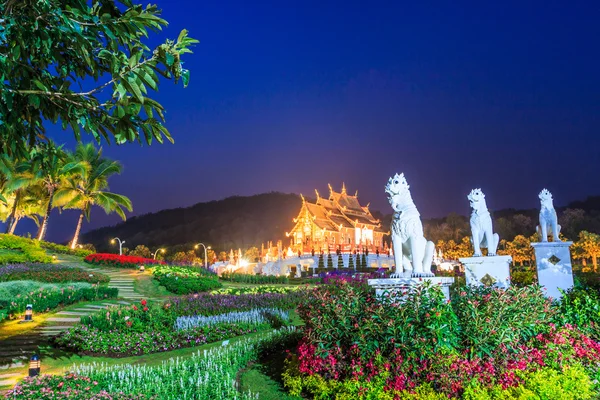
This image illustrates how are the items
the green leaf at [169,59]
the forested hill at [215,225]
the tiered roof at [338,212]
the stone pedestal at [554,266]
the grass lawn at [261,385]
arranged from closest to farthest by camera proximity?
the green leaf at [169,59]
the grass lawn at [261,385]
the stone pedestal at [554,266]
the tiered roof at [338,212]
the forested hill at [215,225]

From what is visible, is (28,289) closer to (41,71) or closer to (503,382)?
(41,71)

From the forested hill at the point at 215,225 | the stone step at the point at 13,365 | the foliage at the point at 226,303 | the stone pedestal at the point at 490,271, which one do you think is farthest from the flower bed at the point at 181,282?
the forested hill at the point at 215,225

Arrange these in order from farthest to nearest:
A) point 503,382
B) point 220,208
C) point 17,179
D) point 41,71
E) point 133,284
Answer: point 220,208
point 17,179
point 133,284
point 503,382
point 41,71

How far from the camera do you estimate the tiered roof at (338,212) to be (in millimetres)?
45991

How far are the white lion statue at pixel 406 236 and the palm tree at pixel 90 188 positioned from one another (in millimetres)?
30558

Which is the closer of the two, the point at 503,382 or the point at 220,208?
the point at 503,382

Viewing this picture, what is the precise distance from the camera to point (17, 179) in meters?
30.2

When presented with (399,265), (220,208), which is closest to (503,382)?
(399,265)

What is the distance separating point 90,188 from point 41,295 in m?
23.3

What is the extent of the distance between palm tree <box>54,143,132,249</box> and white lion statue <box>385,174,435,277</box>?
A: 3056cm

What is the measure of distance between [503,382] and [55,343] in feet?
34.0

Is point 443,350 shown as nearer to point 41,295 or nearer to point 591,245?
point 41,295

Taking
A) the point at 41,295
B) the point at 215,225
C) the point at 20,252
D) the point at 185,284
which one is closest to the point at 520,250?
the point at 185,284

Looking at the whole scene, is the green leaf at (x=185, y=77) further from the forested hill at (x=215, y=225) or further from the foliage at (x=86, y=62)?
the forested hill at (x=215, y=225)
